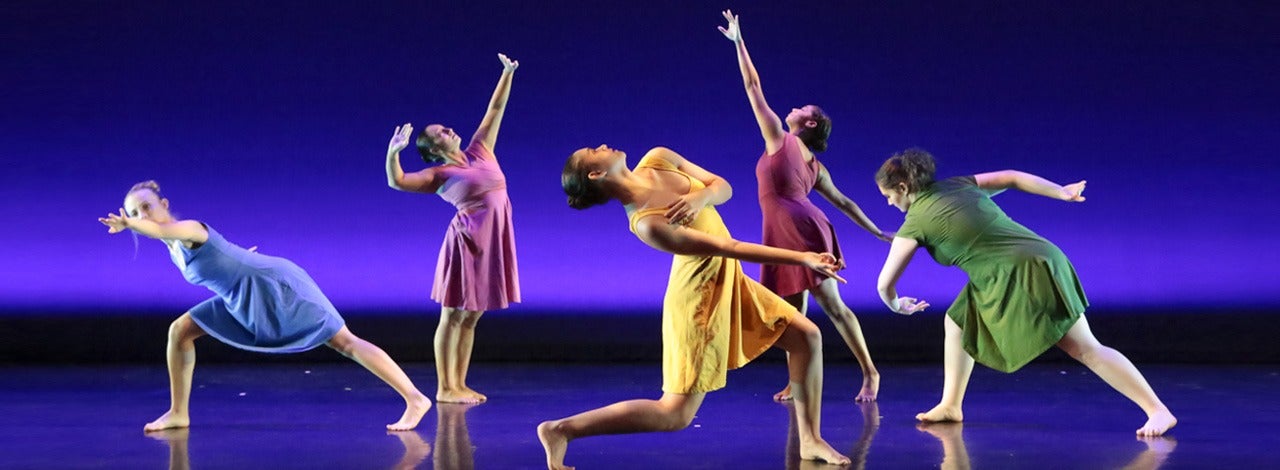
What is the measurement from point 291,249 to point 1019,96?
4342 mm

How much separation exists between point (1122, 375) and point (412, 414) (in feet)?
7.19

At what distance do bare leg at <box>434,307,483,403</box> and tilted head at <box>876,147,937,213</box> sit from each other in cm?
188

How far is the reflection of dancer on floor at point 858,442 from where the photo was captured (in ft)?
11.9

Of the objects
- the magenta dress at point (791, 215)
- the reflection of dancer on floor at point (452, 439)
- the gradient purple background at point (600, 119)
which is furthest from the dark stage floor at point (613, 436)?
the gradient purple background at point (600, 119)

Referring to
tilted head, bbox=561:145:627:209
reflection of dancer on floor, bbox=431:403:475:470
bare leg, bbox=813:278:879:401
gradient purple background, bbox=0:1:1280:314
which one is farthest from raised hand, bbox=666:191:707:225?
gradient purple background, bbox=0:1:1280:314

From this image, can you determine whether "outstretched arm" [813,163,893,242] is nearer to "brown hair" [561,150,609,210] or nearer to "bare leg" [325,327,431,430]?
"bare leg" [325,327,431,430]

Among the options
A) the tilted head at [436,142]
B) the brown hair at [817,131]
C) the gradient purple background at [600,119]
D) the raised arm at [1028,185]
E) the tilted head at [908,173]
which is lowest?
the raised arm at [1028,185]

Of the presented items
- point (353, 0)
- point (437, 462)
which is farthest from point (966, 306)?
point (353, 0)

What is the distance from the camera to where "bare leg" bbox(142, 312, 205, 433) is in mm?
4402

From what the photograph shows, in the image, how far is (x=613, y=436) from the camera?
4223 mm

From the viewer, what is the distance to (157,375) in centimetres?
641

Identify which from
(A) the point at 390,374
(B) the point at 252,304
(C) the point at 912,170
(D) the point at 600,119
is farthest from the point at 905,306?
(D) the point at 600,119

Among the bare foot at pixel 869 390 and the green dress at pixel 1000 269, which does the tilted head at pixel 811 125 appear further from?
the green dress at pixel 1000 269

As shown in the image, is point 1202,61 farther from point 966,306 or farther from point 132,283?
point 132,283
